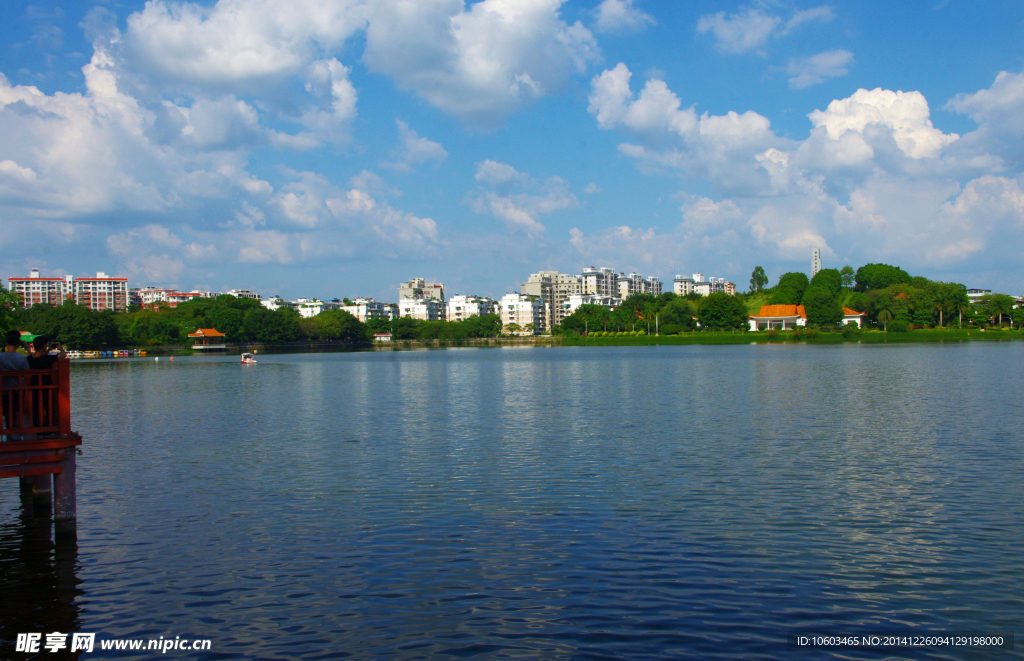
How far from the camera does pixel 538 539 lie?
1134 centimetres

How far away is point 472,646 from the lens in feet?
25.1

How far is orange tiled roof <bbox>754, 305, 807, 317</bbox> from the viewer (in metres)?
155

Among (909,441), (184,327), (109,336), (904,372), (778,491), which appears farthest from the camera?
(184,327)

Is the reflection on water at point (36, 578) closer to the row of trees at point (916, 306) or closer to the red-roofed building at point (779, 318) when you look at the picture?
the row of trees at point (916, 306)

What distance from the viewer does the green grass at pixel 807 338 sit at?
121m

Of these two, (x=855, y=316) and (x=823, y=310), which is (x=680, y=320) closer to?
(x=823, y=310)

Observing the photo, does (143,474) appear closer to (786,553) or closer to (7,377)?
(7,377)

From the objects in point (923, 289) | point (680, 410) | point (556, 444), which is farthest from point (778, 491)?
point (923, 289)

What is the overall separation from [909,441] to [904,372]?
102ft

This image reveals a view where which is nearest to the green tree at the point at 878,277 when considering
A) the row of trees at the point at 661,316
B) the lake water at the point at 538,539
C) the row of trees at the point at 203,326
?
the row of trees at the point at 661,316

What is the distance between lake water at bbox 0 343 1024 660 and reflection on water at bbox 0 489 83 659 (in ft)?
0.18

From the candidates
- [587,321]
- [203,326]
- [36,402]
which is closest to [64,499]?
[36,402]

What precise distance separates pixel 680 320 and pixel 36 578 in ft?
489

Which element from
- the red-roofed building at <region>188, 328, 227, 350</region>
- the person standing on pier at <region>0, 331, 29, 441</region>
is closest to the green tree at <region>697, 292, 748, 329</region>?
the red-roofed building at <region>188, 328, 227, 350</region>
